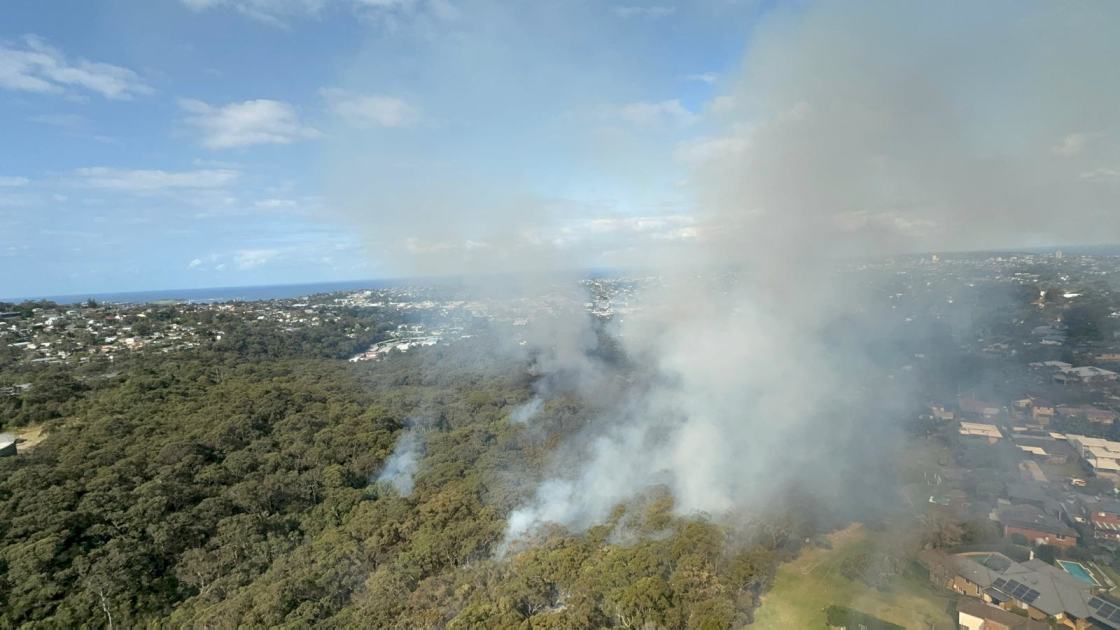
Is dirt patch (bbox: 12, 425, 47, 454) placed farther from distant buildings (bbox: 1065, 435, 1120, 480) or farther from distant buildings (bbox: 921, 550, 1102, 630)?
distant buildings (bbox: 1065, 435, 1120, 480)

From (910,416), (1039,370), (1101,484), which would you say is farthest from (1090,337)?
(1101,484)

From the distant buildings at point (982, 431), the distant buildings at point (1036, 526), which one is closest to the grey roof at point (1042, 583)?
the distant buildings at point (1036, 526)

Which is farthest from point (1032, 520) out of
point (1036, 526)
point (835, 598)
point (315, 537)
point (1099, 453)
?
point (315, 537)

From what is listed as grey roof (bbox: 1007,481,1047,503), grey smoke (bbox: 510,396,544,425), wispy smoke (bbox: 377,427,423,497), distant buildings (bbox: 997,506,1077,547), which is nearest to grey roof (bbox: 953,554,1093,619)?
distant buildings (bbox: 997,506,1077,547)

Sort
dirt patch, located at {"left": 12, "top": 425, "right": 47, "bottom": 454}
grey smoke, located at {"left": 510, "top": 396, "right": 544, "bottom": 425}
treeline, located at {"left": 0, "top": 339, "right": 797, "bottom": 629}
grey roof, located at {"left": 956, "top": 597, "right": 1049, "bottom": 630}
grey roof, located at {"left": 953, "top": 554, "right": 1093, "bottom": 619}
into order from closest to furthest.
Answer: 1. grey roof, located at {"left": 956, "top": 597, "right": 1049, "bottom": 630}
2. treeline, located at {"left": 0, "top": 339, "right": 797, "bottom": 629}
3. grey roof, located at {"left": 953, "top": 554, "right": 1093, "bottom": 619}
4. dirt patch, located at {"left": 12, "top": 425, "right": 47, "bottom": 454}
5. grey smoke, located at {"left": 510, "top": 396, "right": 544, "bottom": 425}

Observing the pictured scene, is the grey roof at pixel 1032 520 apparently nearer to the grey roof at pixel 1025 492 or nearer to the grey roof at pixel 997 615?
the grey roof at pixel 1025 492
